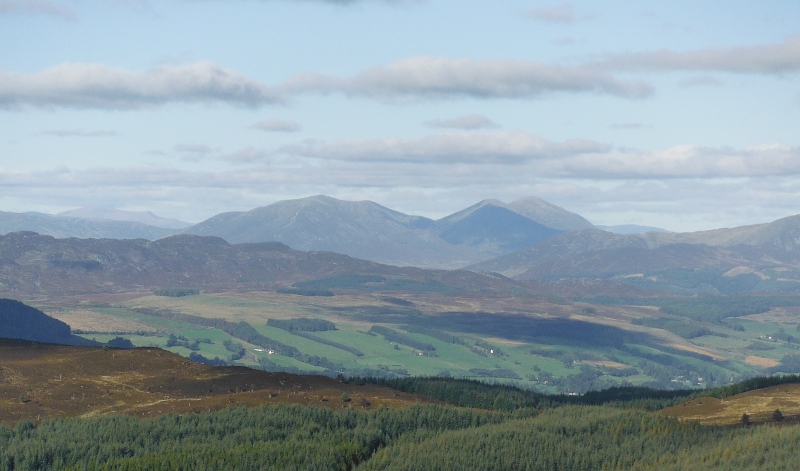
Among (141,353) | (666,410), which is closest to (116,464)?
(141,353)

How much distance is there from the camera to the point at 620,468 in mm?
113188

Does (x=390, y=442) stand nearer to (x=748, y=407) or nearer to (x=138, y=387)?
(x=138, y=387)

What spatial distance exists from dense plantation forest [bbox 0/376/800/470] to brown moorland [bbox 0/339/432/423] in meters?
9.37

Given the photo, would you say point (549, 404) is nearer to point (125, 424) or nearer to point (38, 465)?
point (125, 424)

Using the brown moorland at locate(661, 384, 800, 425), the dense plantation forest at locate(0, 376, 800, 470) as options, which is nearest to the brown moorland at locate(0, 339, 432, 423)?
the dense plantation forest at locate(0, 376, 800, 470)

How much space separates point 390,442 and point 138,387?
51594 millimetres

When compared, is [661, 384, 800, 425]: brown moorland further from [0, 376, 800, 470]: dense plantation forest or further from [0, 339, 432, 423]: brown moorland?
[0, 339, 432, 423]: brown moorland

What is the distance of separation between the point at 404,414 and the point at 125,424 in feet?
129

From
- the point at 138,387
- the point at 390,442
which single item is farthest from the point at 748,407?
the point at 138,387

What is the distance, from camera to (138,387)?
526 ft

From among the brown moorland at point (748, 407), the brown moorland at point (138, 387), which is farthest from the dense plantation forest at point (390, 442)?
the brown moorland at point (138, 387)

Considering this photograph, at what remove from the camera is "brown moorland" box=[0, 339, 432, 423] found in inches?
5694

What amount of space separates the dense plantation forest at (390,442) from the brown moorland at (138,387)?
369 inches

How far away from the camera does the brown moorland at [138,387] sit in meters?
145
